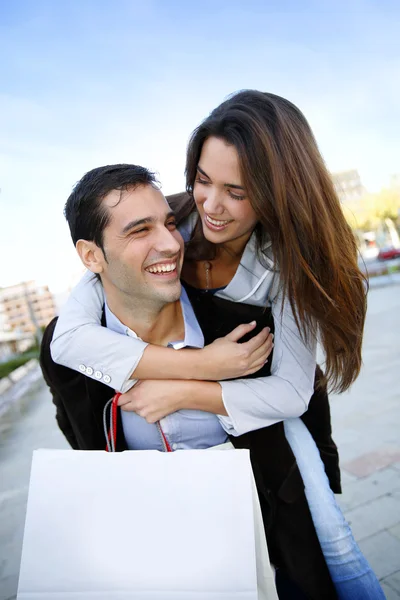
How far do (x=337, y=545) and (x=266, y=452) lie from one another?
1.18ft

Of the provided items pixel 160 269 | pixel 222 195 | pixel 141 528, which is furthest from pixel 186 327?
pixel 141 528

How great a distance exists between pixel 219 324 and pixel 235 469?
0.71m

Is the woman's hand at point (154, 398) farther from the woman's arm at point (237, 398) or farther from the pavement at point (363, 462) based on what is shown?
the pavement at point (363, 462)

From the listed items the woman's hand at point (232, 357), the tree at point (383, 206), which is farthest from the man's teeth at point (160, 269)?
the tree at point (383, 206)

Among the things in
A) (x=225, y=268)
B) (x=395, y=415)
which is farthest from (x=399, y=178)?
(x=225, y=268)

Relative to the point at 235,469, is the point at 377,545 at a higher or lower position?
lower

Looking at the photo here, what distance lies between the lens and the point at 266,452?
165cm

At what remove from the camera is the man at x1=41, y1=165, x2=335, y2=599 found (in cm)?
161

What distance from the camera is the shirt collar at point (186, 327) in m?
1.81

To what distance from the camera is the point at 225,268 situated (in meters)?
2.05

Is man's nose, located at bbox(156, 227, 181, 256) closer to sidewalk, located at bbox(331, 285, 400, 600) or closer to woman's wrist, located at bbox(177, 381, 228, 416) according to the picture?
woman's wrist, located at bbox(177, 381, 228, 416)

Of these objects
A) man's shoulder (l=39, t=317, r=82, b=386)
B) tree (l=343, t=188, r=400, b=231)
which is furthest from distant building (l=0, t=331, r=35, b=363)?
man's shoulder (l=39, t=317, r=82, b=386)

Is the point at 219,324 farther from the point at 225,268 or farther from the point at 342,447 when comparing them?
the point at 342,447

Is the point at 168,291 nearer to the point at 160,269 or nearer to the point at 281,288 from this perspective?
the point at 160,269
